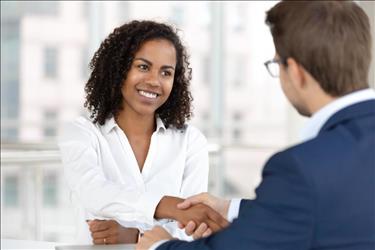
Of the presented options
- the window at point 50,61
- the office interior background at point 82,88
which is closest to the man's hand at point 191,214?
the office interior background at point 82,88

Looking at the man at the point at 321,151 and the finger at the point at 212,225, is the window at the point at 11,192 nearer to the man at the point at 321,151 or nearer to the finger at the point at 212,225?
the finger at the point at 212,225

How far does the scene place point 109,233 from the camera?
1943 mm

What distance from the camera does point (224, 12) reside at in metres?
6.71

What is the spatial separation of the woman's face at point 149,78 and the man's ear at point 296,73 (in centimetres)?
87

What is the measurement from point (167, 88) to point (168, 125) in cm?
15

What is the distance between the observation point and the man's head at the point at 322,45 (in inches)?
46.7

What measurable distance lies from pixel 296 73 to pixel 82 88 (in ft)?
23.2

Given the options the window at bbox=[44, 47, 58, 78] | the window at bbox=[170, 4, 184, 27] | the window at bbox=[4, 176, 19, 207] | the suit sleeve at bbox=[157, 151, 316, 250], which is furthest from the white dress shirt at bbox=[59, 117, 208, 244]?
the window at bbox=[44, 47, 58, 78]

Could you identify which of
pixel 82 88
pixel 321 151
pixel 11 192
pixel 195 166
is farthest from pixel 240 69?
pixel 321 151

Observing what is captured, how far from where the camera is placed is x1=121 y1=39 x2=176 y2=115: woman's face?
208 cm

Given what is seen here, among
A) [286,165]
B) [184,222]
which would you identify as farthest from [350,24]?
[184,222]

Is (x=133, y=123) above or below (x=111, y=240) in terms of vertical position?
above

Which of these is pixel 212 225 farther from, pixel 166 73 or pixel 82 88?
pixel 82 88

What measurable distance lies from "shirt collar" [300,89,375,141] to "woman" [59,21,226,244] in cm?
77
